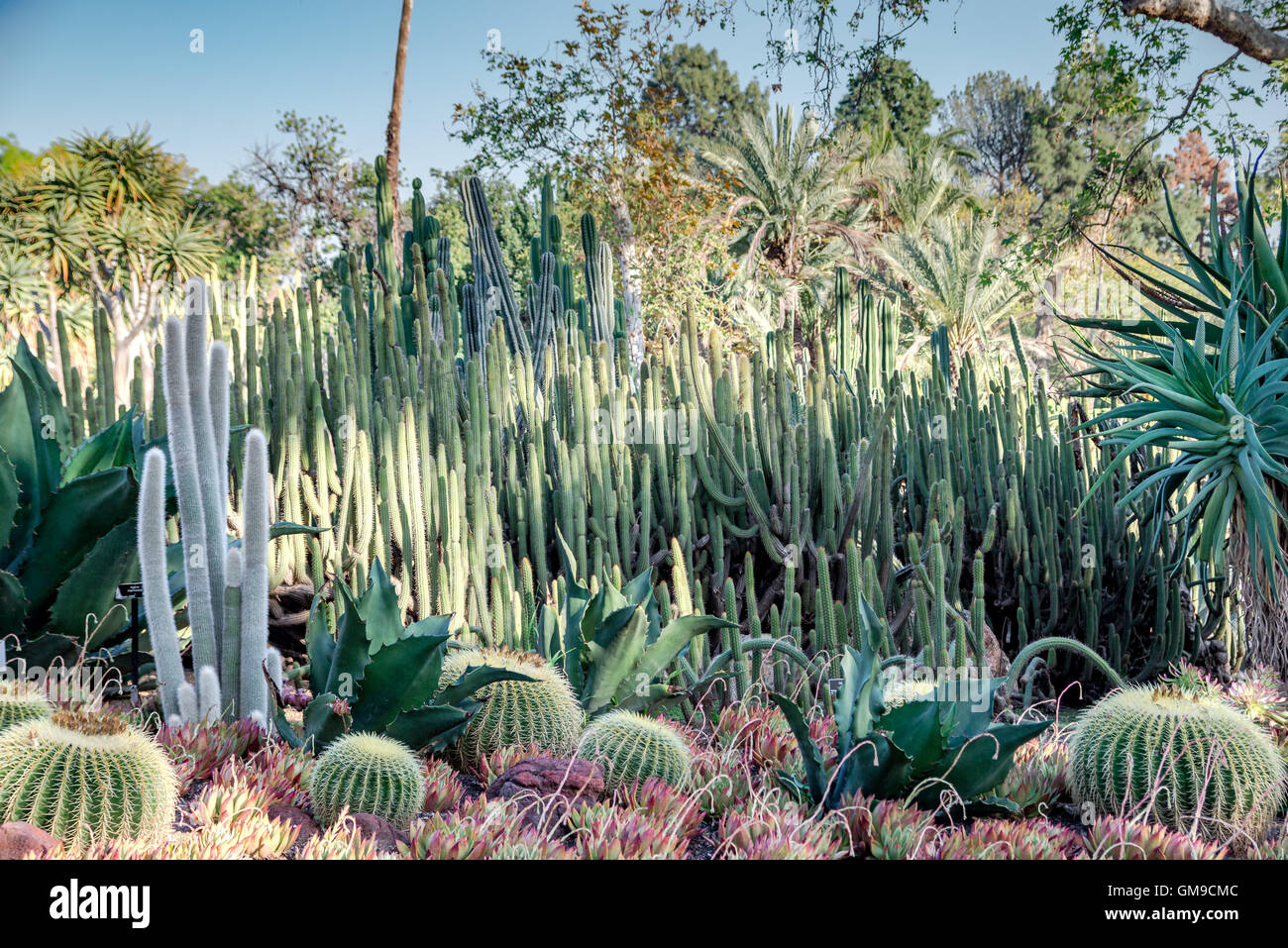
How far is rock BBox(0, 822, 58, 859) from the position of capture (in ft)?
4.83

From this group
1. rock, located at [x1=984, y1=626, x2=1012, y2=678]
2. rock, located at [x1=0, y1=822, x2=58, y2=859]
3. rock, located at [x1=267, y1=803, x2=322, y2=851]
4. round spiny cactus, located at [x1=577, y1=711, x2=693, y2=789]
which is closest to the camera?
rock, located at [x1=0, y1=822, x2=58, y2=859]

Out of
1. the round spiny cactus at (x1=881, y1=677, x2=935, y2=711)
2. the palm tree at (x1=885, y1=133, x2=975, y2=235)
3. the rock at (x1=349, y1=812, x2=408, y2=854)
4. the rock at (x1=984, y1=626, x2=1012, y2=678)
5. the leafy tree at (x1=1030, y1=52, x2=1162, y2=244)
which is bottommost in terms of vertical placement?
the rock at (x1=984, y1=626, x2=1012, y2=678)

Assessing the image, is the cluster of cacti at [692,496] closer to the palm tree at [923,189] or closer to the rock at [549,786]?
the rock at [549,786]

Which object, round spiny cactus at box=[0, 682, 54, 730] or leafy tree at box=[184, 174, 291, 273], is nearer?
round spiny cactus at box=[0, 682, 54, 730]

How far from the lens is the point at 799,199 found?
49.9ft

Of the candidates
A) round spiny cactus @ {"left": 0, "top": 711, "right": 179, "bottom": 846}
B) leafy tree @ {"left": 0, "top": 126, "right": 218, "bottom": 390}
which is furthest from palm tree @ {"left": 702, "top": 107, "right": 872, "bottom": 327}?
round spiny cactus @ {"left": 0, "top": 711, "right": 179, "bottom": 846}

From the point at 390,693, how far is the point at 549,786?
41 centimetres

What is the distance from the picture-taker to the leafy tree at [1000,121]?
9.50 meters

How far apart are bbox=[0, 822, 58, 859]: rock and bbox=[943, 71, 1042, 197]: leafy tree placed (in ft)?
30.5

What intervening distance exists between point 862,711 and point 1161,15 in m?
6.58

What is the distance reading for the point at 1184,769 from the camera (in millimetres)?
2018

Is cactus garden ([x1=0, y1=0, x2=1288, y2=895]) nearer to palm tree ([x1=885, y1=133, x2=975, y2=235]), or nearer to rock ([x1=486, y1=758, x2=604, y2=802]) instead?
rock ([x1=486, y1=758, x2=604, y2=802])

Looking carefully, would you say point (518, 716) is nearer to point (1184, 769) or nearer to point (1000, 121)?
point (1184, 769)
